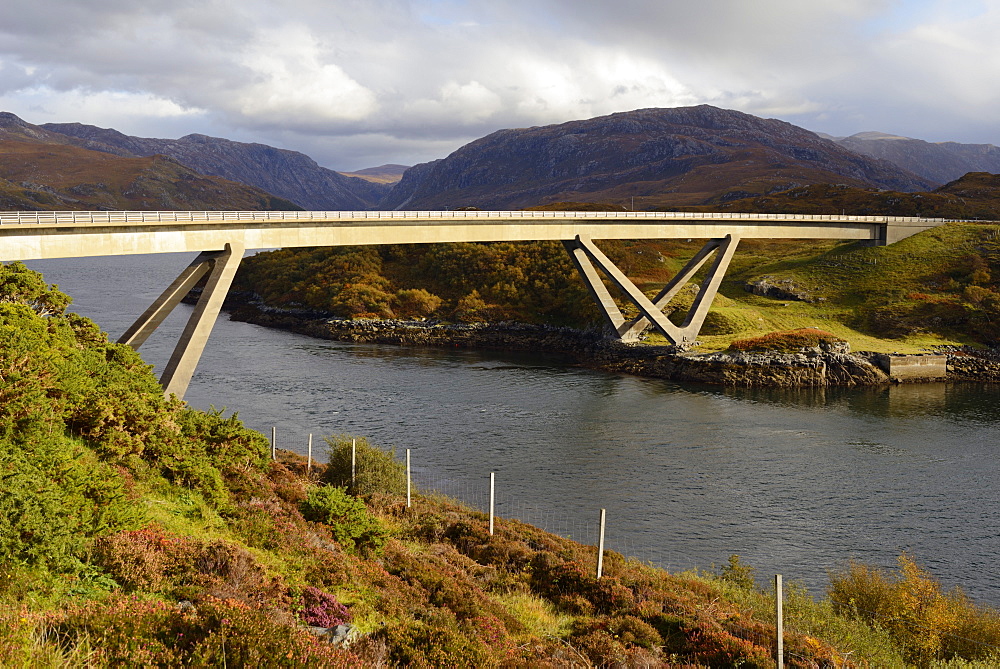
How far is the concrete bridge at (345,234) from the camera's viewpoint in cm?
2914

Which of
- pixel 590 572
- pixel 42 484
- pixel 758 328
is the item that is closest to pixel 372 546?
pixel 590 572

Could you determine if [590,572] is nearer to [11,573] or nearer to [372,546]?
[372,546]

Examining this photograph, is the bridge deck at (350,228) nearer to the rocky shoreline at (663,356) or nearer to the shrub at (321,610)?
the rocky shoreline at (663,356)

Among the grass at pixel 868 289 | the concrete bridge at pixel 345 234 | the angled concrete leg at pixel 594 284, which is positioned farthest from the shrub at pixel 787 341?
the angled concrete leg at pixel 594 284

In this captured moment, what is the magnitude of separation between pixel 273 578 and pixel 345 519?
16.8 feet

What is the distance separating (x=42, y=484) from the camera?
32.6ft

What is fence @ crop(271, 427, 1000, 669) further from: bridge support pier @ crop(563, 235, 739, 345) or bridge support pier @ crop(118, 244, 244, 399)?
bridge support pier @ crop(563, 235, 739, 345)

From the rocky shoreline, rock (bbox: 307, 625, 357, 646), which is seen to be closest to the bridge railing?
the rocky shoreline

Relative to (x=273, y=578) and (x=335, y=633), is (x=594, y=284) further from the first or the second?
(x=335, y=633)

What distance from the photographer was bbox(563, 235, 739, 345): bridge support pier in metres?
55.9

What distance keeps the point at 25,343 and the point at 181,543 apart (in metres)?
8.55

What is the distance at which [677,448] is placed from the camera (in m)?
34.3

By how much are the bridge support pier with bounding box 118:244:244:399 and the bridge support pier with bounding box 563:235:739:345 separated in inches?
1182

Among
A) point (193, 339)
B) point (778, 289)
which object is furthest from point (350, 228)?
point (778, 289)
